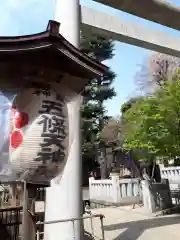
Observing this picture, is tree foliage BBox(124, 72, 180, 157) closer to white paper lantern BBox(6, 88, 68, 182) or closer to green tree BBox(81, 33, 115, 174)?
white paper lantern BBox(6, 88, 68, 182)

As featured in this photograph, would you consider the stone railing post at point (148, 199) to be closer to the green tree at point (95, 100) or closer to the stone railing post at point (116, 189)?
the stone railing post at point (116, 189)

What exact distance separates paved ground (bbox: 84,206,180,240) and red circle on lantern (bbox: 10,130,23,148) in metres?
3.69

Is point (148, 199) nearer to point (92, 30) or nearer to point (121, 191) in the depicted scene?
point (121, 191)

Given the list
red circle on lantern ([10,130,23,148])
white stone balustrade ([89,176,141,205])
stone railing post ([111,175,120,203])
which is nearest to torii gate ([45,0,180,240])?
red circle on lantern ([10,130,23,148])

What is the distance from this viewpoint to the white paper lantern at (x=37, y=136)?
220 cm

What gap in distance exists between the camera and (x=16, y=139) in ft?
7.27

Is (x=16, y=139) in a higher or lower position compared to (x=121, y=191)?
higher

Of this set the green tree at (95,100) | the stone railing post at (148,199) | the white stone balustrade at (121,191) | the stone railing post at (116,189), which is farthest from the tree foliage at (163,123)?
the green tree at (95,100)

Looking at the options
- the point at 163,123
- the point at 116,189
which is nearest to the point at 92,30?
the point at 163,123

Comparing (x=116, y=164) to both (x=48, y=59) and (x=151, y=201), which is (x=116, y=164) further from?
(x=48, y=59)

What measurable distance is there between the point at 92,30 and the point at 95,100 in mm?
13305

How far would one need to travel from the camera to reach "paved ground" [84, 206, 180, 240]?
5706 millimetres

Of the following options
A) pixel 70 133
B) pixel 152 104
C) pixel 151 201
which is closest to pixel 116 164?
pixel 151 201

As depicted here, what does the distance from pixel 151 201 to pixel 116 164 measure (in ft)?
44.3
